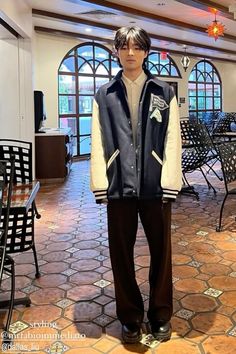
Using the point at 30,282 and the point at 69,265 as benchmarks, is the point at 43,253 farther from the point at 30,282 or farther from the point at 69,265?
the point at 30,282

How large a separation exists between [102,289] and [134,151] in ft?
3.92

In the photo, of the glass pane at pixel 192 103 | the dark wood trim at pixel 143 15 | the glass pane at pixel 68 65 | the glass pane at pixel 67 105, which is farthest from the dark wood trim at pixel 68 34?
the glass pane at pixel 192 103

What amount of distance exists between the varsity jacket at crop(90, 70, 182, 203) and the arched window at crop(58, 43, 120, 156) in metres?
7.87

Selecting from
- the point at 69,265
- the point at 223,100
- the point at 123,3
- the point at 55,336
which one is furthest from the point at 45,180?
the point at 223,100

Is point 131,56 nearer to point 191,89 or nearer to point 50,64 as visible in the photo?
point 50,64

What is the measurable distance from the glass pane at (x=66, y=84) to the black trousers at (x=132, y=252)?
26.5 feet

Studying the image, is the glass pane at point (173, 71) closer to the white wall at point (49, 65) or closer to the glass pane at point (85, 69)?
the glass pane at point (85, 69)

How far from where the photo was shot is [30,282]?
2908 mm

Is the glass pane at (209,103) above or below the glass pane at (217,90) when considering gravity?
below

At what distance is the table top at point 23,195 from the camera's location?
2.17 meters

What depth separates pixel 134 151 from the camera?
2.00 meters

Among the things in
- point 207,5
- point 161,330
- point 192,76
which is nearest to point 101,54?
point 192,76

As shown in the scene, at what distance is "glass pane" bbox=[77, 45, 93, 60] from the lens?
9.98 metres

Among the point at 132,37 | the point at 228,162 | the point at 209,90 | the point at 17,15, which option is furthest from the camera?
the point at 209,90
